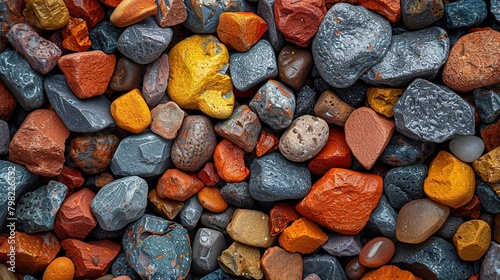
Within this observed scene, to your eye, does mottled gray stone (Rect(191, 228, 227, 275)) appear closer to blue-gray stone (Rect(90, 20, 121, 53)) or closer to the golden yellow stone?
blue-gray stone (Rect(90, 20, 121, 53))

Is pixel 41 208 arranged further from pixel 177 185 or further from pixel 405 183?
pixel 405 183

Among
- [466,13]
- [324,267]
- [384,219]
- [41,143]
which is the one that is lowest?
[324,267]

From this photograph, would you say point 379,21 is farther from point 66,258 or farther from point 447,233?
point 66,258

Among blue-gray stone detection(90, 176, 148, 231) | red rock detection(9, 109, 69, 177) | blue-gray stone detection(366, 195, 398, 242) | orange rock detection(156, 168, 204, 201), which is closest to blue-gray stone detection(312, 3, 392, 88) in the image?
blue-gray stone detection(366, 195, 398, 242)

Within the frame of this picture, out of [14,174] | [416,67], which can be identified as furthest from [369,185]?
[14,174]

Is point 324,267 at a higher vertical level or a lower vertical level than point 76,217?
lower

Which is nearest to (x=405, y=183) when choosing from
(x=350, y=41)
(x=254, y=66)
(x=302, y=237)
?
(x=302, y=237)

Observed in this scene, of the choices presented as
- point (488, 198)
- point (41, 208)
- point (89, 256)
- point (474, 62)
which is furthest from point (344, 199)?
point (41, 208)

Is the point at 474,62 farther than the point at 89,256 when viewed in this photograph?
No
